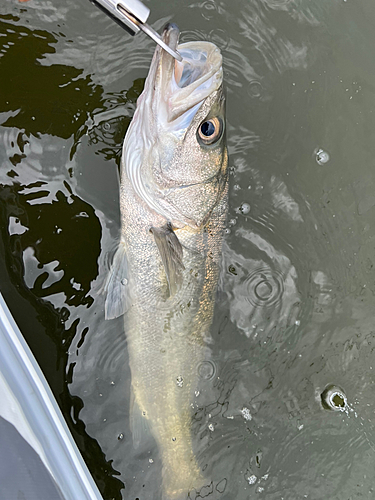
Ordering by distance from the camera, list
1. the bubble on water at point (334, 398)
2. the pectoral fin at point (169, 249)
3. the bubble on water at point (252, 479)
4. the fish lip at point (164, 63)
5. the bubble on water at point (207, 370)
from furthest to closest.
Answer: the bubble on water at point (334, 398)
the bubble on water at point (252, 479)
the bubble on water at point (207, 370)
the pectoral fin at point (169, 249)
the fish lip at point (164, 63)

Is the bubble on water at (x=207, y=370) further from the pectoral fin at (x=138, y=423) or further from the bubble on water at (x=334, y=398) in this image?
the bubble on water at (x=334, y=398)

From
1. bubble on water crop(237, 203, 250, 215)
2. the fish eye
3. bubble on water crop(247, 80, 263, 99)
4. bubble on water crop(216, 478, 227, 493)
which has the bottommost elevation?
bubble on water crop(216, 478, 227, 493)

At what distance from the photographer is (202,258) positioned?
2.17 metres

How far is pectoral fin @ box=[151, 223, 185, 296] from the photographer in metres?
2.05

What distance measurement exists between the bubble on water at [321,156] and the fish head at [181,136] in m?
1.05

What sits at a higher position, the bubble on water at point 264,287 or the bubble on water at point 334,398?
the bubble on water at point 264,287

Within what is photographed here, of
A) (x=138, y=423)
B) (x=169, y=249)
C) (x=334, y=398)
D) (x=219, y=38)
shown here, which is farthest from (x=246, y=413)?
(x=219, y=38)

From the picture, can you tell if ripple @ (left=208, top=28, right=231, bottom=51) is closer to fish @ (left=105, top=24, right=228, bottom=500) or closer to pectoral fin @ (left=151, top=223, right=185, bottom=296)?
fish @ (left=105, top=24, right=228, bottom=500)

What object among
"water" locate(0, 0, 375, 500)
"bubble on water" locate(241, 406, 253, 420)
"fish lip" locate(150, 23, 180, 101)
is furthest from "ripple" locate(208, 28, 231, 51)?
"bubble on water" locate(241, 406, 253, 420)

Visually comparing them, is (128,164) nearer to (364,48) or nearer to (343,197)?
(343,197)

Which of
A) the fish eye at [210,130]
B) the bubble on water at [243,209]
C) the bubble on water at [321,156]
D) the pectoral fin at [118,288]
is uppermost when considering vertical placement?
the fish eye at [210,130]

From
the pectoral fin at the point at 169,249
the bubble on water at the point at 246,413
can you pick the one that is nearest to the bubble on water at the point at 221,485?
the bubble on water at the point at 246,413

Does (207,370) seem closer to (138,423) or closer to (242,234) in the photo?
(138,423)

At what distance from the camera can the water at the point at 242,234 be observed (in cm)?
233
